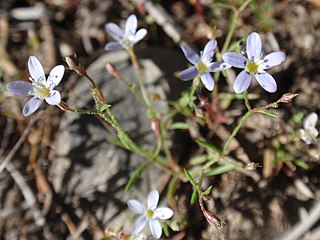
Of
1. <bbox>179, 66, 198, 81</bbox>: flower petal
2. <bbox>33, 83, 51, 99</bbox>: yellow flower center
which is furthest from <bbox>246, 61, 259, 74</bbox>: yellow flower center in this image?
<bbox>33, 83, 51, 99</bbox>: yellow flower center

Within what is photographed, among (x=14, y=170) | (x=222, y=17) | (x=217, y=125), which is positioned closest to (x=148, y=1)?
(x=222, y=17)

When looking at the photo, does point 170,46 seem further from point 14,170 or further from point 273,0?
point 14,170

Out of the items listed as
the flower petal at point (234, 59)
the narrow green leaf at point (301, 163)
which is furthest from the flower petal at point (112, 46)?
the narrow green leaf at point (301, 163)

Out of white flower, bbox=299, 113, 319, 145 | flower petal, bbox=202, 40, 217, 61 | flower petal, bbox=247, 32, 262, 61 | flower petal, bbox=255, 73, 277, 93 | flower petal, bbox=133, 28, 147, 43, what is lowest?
white flower, bbox=299, 113, 319, 145

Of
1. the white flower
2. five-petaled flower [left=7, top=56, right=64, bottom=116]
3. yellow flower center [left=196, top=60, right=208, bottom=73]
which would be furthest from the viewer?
the white flower

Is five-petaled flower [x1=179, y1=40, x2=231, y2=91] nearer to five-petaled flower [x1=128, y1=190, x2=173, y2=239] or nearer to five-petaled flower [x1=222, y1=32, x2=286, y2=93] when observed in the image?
five-petaled flower [x1=222, y1=32, x2=286, y2=93]

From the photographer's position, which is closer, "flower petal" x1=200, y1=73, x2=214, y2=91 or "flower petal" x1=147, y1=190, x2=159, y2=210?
"flower petal" x1=200, y1=73, x2=214, y2=91

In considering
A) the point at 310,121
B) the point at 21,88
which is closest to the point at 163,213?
the point at 21,88

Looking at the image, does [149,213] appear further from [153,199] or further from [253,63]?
[253,63]
